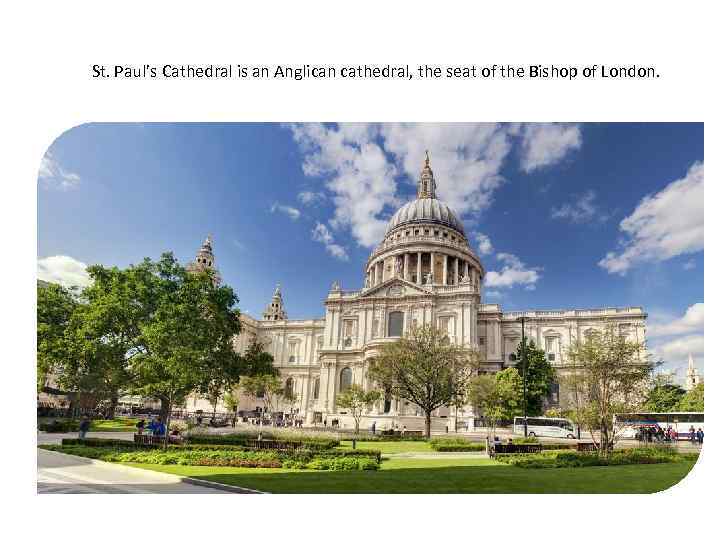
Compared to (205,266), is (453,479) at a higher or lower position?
lower

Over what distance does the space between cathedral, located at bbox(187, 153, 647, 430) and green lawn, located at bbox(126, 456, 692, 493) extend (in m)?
31.0

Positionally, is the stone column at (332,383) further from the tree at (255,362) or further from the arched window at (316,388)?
the tree at (255,362)

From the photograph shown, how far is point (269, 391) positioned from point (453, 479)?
47288 millimetres

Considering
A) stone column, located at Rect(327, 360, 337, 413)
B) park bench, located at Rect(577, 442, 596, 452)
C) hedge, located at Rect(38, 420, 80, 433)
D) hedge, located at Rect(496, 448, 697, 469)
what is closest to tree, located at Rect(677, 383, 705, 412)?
park bench, located at Rect(577, 442, 596, 452)

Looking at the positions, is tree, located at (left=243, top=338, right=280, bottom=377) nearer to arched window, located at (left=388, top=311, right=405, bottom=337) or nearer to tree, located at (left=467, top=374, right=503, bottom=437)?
tree, located at (left=467, top=374, right=503, bottom=437)

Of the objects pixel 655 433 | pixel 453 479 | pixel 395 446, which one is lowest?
pixel 395 446

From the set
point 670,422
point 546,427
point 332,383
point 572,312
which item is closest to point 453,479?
point 670,422

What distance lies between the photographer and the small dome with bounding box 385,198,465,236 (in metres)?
78.1

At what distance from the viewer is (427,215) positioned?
78750mm

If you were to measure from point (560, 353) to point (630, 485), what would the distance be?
50013 mm

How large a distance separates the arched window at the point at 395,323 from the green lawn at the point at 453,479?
141 ft

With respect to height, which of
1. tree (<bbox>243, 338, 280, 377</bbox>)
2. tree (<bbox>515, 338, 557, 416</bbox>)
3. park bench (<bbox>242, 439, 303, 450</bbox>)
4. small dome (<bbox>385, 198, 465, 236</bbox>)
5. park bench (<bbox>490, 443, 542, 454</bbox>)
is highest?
small dome (<bbox>385, 198, 465, 236</bbox>)

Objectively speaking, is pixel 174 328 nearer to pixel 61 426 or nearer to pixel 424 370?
pixel 61 426

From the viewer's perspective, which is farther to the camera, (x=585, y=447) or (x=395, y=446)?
(x=395, y=446)
